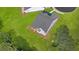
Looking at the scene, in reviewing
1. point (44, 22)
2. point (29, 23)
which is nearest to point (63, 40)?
point (44, 22)

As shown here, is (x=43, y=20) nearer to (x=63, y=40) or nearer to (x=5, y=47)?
(x=63, y=40)

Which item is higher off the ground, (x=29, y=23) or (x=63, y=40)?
(x=29, y=23)

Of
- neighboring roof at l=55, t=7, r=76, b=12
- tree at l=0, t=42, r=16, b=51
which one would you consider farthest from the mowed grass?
tree at l=0, t=42, r=16, b=51
